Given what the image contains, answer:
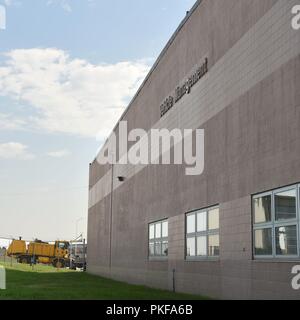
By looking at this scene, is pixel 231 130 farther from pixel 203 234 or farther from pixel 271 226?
pixel 203 234

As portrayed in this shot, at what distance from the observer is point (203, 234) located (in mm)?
20109

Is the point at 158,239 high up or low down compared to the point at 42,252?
up

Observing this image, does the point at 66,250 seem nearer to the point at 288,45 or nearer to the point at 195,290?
the point at 195,290

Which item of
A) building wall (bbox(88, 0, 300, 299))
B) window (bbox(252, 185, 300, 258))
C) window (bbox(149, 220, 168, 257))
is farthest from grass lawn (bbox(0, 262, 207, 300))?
window (bbox(252, 185, 300, 258))

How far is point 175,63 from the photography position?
24688 millimetres

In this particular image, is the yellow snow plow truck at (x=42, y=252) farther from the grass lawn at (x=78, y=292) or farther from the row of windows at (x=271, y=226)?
the row of windows at (x=271, y=226)

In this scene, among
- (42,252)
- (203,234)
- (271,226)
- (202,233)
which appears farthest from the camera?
(42,252)

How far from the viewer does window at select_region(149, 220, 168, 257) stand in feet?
Answer: 82.7

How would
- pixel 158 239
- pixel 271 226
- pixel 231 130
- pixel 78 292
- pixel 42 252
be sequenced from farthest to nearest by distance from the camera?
pixel 42 252, pixel 158 239, pixel 78 292, pixel 231 130, pixel 271 226

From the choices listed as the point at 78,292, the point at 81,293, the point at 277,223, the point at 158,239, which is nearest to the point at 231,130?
the point at 277,223

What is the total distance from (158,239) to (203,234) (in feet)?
21.7

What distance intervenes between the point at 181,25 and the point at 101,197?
82.4ft
